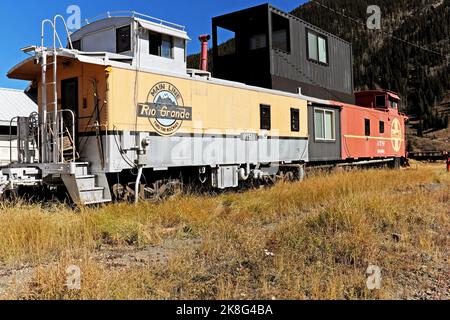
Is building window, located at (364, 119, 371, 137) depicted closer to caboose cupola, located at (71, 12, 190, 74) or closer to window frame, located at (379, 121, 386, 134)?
window frame, located at (379, 121, 386, 134)

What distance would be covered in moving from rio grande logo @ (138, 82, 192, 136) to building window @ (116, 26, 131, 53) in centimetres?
143

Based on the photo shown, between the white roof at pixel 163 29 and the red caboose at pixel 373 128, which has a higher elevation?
the white roof at pixel 163 29

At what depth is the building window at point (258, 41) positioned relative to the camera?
16375mm

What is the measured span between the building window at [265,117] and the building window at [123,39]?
4.27 meters

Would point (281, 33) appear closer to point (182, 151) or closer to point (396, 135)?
point (182, 151)

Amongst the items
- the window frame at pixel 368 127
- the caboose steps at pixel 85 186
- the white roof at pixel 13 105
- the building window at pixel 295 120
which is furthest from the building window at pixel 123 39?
the white roof at pixel 13 105

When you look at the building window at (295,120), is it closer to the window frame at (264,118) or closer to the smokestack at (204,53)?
the window frame at (264,118)

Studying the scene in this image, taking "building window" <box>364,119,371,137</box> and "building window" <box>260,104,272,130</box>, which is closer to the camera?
"building window" <box>260,104,272,130</box>

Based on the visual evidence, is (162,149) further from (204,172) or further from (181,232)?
(181,232)

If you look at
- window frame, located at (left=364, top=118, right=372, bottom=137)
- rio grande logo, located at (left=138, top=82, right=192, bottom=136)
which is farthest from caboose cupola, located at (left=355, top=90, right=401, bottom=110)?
rio grande logo, located at (left=138, top=82, right=192, bottom=136)

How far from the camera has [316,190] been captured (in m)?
10.5

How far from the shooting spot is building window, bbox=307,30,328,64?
673 inches

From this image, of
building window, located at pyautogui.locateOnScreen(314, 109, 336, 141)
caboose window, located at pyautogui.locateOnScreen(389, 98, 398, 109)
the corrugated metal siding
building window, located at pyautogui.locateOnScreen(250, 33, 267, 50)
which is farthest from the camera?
caboose window, located at pyautogui.locateOnScreen(389, 98, 398, 109)
